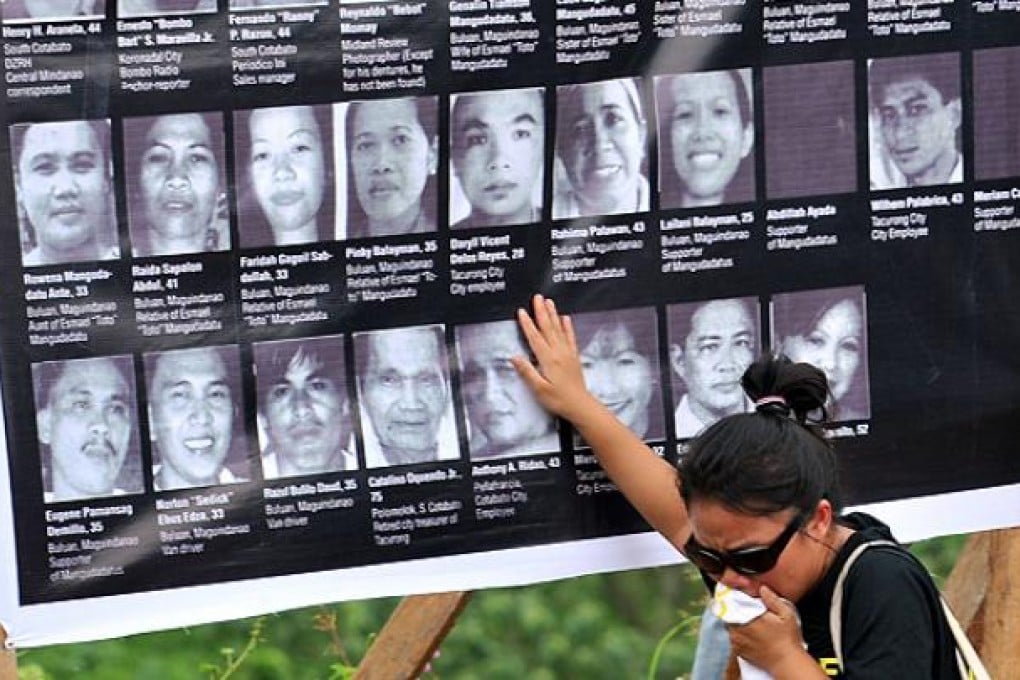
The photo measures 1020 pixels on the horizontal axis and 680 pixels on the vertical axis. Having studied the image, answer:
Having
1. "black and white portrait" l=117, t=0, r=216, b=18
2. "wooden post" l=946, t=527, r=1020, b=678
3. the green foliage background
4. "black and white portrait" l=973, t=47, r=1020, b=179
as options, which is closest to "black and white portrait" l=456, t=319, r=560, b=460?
"black and white portrait" l=117, t=0, r=216, b=18

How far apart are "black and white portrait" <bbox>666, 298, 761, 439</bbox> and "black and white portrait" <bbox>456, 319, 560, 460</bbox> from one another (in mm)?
279

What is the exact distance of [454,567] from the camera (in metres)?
3.48

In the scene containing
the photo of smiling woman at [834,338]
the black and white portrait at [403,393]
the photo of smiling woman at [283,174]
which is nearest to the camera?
the photo of smiling woman at [283,174]

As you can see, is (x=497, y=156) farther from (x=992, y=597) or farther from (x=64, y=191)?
(x=992, y=597)

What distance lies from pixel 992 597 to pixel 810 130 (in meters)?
1.18

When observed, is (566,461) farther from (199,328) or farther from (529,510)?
(199,328)

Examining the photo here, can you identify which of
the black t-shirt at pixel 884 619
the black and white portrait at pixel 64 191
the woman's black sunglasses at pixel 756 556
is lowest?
the black t-shirt at pixel 884 619

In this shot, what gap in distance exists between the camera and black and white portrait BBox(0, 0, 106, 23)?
3145mm

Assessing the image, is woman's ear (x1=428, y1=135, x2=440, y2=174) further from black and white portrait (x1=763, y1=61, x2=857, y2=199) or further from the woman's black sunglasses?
the woman's black sunglasses

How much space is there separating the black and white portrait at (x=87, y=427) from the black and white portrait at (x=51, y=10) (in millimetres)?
571

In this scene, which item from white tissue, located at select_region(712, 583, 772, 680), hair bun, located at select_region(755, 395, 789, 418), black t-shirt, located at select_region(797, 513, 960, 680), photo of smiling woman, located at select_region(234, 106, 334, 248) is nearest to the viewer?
black t-shirt, located at select_region(797, 513, 960, 680)

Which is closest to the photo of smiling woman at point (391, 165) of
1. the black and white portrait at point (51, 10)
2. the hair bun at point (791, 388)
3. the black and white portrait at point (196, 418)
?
the black and white portrait at point (196, 418)

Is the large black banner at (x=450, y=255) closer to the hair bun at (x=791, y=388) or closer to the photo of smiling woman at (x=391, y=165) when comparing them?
the photo of smiling woman at (x=391, y=165)

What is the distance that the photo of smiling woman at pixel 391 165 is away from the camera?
11.0 ft
